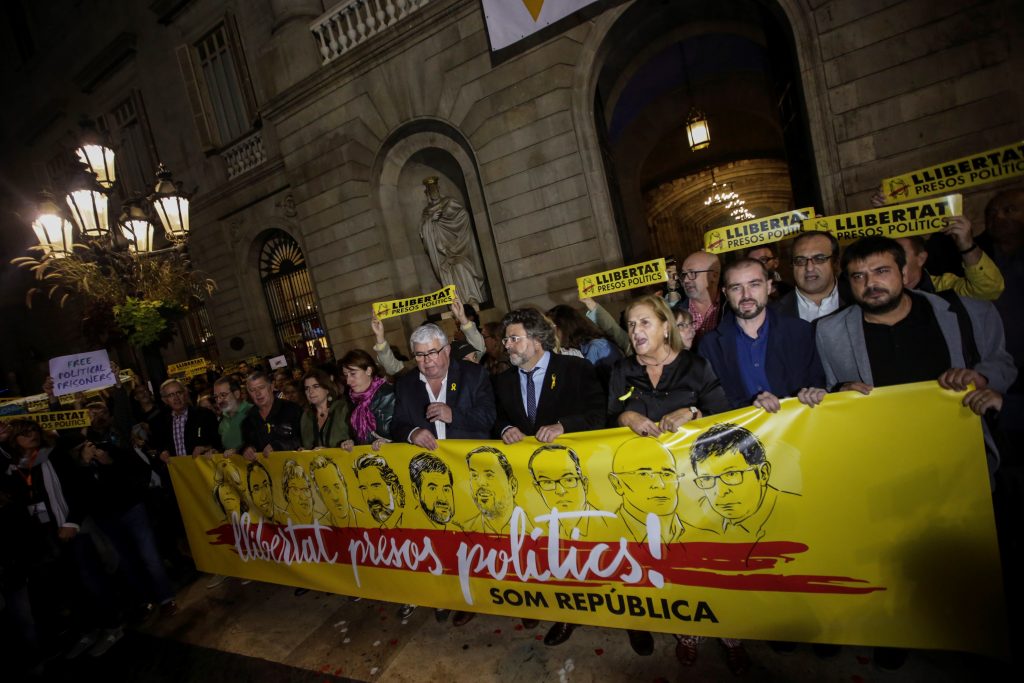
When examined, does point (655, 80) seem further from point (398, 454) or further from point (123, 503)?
point (123, 503)

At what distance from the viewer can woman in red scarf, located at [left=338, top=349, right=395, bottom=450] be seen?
11.7ft

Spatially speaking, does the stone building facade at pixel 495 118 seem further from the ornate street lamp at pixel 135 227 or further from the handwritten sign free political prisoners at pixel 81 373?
the handwritten sign free political prisoners at pixel 81 373

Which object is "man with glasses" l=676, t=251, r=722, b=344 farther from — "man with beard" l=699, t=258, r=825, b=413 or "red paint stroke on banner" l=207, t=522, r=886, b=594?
"red paint stroke on banner" l=207, t=522, r=886, b=594

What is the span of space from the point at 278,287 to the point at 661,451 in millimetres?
12918

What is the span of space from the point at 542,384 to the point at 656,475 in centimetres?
96

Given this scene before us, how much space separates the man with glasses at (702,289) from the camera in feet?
11.4

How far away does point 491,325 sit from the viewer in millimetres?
4660

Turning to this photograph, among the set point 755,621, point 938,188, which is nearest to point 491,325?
point 755,621

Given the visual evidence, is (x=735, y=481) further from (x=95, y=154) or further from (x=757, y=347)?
(x=95, y=154)

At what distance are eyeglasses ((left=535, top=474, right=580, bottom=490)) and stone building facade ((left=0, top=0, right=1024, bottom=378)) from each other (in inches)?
203

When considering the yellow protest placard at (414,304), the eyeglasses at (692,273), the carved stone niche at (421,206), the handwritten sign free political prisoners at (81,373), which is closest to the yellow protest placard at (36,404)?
the handwritten sign free political prisoners at (81,373)

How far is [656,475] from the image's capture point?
2326 mm

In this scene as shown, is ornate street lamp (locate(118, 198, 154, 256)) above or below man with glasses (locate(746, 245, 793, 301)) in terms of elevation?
above

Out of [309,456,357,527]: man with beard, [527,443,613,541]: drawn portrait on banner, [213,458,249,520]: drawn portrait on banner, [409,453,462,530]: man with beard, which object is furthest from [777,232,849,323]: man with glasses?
[213,458,249,520]: drawn portrait on banner
